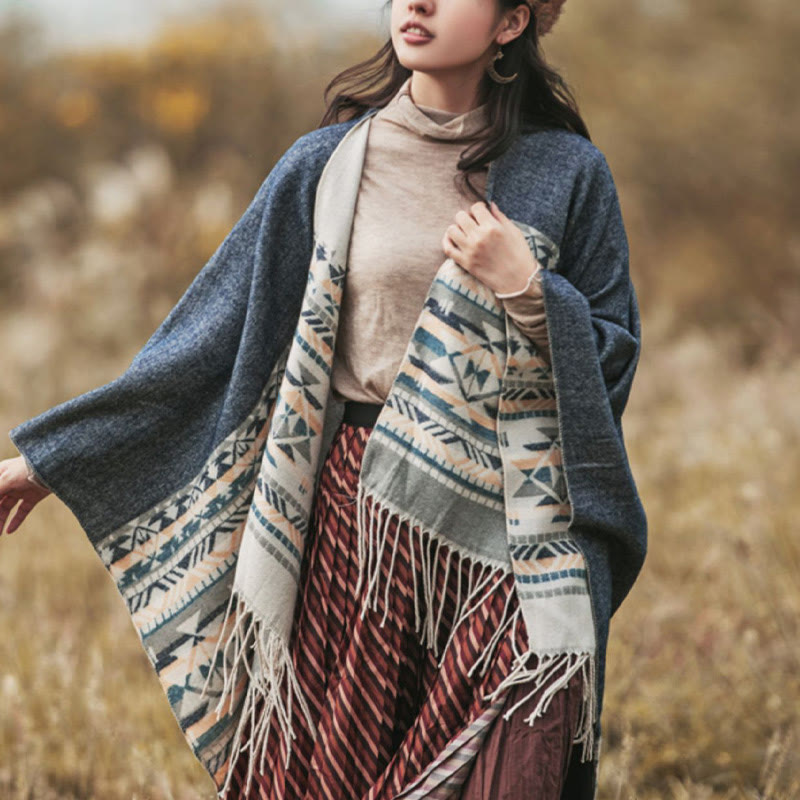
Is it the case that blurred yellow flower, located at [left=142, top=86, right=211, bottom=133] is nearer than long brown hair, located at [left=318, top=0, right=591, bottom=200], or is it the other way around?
long brown hair, located at [left=318, top=0, right=591, bottom=200]

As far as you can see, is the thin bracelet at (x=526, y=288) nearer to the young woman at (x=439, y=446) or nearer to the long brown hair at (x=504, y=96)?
the young woman at (x=439, y=446)

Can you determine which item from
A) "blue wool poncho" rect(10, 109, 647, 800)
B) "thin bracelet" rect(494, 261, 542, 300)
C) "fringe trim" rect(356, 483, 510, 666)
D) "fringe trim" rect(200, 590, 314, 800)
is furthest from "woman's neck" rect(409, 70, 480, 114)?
"fringe trim" rect(200, 590, 314, 800)

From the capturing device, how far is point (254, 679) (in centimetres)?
219

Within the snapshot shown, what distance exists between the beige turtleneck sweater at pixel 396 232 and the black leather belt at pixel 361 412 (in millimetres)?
14

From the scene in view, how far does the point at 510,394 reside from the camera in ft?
6.77

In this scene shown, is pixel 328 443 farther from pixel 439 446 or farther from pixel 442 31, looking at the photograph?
pixel 442 31

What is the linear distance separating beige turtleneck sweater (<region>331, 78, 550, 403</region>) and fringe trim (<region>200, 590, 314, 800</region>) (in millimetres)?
435

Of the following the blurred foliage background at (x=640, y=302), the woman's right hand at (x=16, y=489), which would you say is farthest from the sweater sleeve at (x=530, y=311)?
the blurred foliage background at (x=640, y=302)

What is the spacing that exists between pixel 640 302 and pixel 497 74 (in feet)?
21.6

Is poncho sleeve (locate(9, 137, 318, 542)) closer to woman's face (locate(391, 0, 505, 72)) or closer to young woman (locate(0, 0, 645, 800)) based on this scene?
young woman (locate(0, 0, 645, 800))

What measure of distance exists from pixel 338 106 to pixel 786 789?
6.42 ft

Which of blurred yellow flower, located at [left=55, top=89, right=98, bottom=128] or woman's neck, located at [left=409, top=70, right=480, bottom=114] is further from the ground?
blurred yellow flower, located at [left=55, top=89, right=98, bottom=128]

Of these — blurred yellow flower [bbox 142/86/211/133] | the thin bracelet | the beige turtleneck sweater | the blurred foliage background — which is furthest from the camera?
blurred yellow flower [bbox 142/86/211/133]

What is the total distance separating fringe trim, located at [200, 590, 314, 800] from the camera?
84.9 inches
